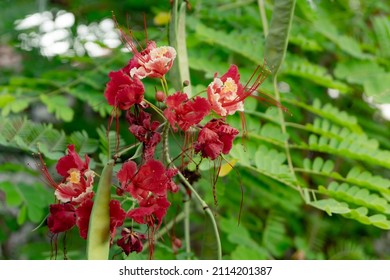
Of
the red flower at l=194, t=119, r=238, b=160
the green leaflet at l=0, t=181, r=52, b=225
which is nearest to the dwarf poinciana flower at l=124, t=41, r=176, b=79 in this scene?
the red flower at l=194, t=119, r=238, b=160

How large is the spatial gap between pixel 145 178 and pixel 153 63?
0.63ft

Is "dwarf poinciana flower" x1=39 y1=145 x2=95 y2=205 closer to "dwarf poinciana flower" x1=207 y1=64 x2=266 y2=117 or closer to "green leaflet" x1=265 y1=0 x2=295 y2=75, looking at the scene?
"dwarf poinciana flower" x1=207 y1=64 x2=266 y2=117

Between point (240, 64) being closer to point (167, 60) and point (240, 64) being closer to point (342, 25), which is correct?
point (342, 25)

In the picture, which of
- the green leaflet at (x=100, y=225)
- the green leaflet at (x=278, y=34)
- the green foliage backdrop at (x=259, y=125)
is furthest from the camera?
the green foliage backdrop at (x=259, y=125)

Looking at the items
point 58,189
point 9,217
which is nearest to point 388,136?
point 9,217

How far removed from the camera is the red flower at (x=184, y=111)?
3.35ft

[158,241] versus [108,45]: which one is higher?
[108,45]

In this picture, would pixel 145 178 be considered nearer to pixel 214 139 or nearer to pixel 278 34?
pixel 214 139

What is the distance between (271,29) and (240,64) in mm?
634

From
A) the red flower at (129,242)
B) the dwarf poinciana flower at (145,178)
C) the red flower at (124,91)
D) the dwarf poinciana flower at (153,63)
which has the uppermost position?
the dwarf poinciana flower at (153,63)

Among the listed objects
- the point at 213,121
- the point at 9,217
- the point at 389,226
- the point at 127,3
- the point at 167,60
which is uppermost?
the point at 127,3

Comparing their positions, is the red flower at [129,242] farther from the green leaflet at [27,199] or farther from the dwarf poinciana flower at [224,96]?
the green leaflet at [27,199]

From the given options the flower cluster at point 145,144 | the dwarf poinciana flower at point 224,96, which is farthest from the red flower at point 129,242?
the dwarf poinciana flower at point 224,96

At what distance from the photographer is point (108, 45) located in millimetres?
1920
